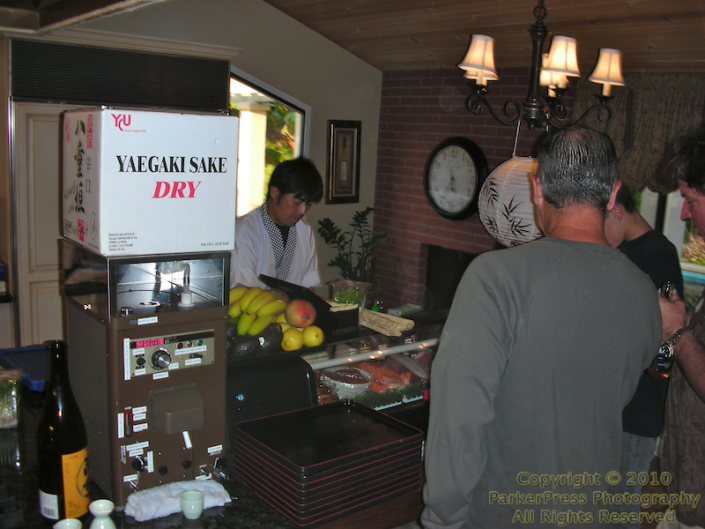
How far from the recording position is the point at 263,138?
498cm

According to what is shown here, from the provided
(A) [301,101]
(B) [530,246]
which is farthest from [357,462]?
(A) [301,101]

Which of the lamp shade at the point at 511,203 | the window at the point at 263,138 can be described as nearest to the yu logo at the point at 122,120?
the lamp shade at the point at 511,203

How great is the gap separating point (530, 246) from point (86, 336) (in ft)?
3.44

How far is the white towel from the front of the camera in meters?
1.35

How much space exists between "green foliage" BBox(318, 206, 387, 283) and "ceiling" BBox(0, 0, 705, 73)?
1444 millimetres

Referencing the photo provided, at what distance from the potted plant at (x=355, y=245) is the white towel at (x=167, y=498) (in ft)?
12.2

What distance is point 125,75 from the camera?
3.74 meters

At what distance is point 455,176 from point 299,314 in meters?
3.15

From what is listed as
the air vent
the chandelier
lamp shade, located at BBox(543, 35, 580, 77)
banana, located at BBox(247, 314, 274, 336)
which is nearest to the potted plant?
the air vent

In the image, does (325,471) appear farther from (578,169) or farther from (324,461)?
(578,169)

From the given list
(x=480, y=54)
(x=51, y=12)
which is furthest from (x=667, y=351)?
(x=51, y=12)

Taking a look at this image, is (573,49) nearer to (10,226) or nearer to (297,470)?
(297,470)

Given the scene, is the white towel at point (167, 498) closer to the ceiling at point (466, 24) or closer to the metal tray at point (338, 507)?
the metal tray at point (338, 507)

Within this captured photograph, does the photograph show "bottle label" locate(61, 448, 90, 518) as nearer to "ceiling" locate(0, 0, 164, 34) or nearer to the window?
"ceiling" locate(0, 0, 164, 34)
